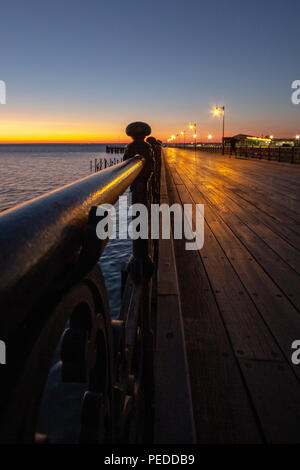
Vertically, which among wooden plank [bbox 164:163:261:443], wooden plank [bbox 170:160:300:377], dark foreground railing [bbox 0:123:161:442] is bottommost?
wooden plank [bbox 164:163:261:443]

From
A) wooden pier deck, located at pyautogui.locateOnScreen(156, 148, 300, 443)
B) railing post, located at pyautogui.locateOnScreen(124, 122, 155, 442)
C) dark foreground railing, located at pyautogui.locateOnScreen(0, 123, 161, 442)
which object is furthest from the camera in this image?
railing post, located at pyautogui.locateOnScreen(124, 122, 155, 442)

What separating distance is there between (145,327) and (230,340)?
562 mm

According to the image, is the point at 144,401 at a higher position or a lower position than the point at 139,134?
lower

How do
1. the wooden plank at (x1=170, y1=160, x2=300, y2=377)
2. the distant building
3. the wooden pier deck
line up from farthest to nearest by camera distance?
the distant building < the wooden plank at (x1=170, y1=160, x2=300, y2=377) < the wooden pier deck

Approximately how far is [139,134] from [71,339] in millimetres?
1722

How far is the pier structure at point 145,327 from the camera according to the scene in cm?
35

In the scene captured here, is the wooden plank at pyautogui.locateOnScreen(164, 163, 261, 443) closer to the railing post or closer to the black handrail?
the railing post

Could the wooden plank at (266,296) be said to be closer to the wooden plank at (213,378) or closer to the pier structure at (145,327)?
the pier structure at (145,327)

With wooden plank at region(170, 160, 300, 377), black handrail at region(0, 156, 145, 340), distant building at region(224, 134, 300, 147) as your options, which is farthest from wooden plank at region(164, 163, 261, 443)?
distant building at region(224, 134, 300, 147)

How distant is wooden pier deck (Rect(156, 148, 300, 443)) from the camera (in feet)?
4.35

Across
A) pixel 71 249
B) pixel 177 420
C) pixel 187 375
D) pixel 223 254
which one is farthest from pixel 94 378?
pixel 223 254

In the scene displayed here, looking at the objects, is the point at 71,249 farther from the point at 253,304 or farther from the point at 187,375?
the point at 253,304

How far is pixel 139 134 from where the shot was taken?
2033 mm

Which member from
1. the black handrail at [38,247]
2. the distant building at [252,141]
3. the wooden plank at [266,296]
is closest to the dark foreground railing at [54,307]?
the black handrail at [38,247]
